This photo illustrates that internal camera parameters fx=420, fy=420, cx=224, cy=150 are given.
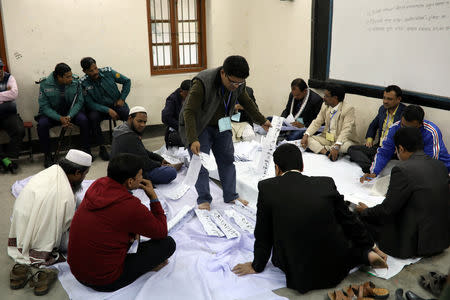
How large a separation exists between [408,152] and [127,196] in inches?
68.7

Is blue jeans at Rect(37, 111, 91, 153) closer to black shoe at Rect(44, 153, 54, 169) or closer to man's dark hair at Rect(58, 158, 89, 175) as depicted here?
black shoe at Rect(44, 153, 54, 169)

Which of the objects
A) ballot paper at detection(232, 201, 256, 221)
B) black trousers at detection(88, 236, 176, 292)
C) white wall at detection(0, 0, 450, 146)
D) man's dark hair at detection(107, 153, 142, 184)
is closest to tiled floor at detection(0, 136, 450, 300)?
black trousers at detection(88, 236, 176, 292)

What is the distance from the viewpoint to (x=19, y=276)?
2.46 metres

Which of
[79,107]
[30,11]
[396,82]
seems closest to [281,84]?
[396,82]

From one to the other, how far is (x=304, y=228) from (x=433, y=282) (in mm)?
851

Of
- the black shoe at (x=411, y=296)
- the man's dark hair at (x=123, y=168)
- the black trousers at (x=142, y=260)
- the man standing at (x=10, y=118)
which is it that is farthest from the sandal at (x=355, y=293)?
the man standing at (x=10, y=118)

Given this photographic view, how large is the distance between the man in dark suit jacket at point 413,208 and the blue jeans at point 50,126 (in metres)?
3.37

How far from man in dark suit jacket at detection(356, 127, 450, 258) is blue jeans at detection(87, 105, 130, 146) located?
3440 millimetres

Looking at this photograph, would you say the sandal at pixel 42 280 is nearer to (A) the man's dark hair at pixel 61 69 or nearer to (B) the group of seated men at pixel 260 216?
(B) the group of seated men at pixel 260 216

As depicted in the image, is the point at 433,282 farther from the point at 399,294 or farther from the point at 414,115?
the point at 414,115

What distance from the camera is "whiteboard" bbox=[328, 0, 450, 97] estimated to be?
3.77 metres

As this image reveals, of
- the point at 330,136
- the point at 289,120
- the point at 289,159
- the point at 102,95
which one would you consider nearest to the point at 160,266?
the point at 289,159

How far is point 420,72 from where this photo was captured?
3979 millimetres

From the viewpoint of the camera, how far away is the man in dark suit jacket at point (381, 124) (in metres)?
3.92
